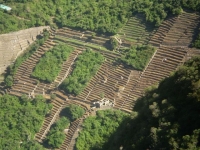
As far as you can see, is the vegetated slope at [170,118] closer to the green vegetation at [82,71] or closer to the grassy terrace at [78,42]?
the green vegetation at [82,71]

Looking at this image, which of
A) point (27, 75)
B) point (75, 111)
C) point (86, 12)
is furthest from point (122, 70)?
point (27, 75)

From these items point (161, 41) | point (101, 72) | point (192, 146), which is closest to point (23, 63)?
point (101, 72)

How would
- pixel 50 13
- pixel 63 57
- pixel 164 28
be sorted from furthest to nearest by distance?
pixel 50 13
pixel 63 57
pixel 164 28

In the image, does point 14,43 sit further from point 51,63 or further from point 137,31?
point 137,31

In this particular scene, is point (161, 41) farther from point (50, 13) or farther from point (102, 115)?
point (50, 13)

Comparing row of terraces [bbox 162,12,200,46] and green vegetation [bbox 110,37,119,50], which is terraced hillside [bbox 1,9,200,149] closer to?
row of terraces [bbox 162,12,200,46]

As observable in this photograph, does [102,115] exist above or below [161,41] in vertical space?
below

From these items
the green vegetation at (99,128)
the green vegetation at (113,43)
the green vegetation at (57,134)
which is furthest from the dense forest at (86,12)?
the green vegetation at (57,134)
